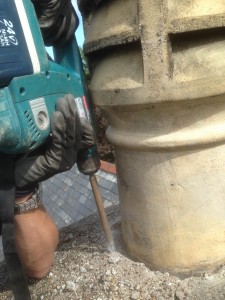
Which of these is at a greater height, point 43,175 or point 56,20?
point 56,20

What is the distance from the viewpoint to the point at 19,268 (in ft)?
4.80

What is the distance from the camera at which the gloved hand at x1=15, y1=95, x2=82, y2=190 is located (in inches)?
52.5

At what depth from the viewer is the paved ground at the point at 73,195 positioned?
4223 millimetres

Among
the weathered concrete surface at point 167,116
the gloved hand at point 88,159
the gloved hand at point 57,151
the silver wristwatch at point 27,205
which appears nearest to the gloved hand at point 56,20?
the weathered concrete surface at point 167,116

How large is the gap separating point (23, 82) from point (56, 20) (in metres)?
0.32

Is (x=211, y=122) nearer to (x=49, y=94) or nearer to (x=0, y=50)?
(x=49, y=94)

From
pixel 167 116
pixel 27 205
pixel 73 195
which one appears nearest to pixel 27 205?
pixel 27 205

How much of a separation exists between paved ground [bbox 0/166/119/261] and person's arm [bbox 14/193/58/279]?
2073 millimetres

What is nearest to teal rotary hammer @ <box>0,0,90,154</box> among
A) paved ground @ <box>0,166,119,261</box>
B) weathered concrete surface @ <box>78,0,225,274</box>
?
weathered concrete surface @ <box>78,0,225,274</box>

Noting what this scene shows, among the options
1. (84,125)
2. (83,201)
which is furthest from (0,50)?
(83,201)

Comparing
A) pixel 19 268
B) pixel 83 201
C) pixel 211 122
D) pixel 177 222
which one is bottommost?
pixel 83 201

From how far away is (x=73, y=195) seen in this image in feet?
16.6

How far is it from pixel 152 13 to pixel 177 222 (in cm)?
70

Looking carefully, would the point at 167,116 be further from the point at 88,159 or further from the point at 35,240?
the point at 35,240
